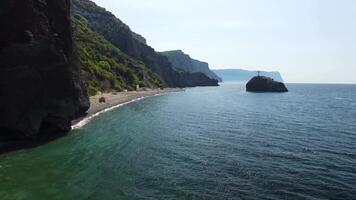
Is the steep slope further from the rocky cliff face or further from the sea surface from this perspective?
the sea surface

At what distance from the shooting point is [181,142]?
198 ft

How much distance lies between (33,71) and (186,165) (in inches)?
1076

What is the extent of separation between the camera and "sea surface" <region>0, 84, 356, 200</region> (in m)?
35.4

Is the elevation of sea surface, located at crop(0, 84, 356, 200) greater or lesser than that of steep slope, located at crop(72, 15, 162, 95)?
lesser

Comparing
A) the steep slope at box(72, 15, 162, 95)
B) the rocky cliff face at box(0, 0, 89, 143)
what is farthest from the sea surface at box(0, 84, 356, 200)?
the steep slope at box(72, 15, 162, 95)

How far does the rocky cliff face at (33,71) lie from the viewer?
5162cm

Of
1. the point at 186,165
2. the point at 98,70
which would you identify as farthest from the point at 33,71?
the point at 98,70

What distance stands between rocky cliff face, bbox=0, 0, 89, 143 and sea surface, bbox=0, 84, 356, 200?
4503mm

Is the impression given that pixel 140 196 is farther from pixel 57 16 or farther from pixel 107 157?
pixel 57 16

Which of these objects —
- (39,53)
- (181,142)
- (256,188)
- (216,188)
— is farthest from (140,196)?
(39,53)

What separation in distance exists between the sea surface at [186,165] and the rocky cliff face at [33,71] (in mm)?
4503

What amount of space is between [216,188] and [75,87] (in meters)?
39.1

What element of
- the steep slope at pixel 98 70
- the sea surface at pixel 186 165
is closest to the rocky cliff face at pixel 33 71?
the sea surface at pixel 186 165

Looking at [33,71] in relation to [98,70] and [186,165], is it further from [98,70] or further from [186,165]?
[98,70]
